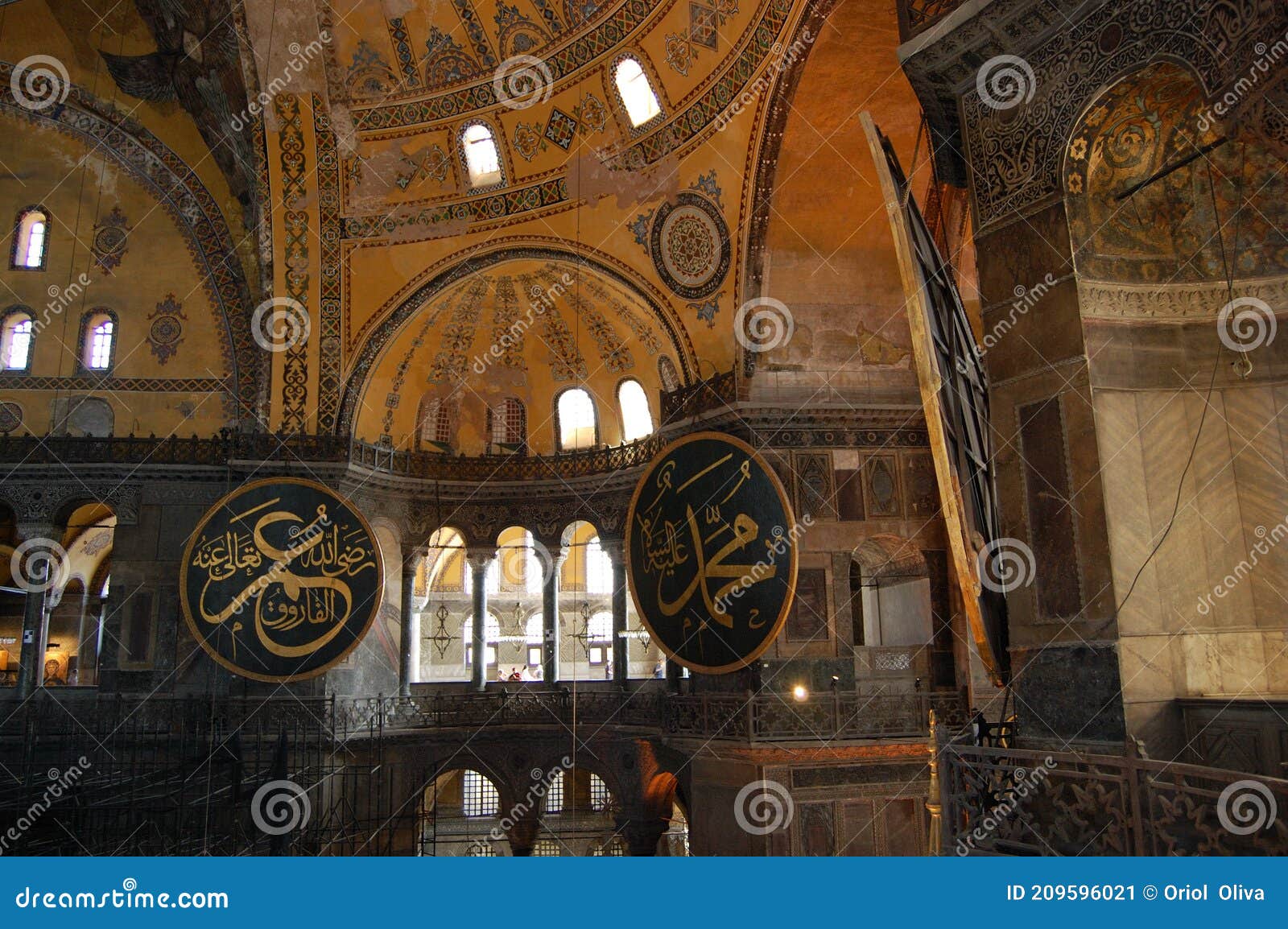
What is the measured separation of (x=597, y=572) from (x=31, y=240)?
11105mm

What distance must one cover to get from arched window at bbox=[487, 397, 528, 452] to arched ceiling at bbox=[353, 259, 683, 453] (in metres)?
0.08

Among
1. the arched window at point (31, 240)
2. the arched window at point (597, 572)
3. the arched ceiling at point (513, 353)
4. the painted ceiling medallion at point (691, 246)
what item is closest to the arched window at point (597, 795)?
the arched window at point (597, 572)

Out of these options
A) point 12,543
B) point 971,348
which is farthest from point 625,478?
Result: point 12,543

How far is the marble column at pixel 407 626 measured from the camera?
534 inches

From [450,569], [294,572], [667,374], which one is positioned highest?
[667,374]

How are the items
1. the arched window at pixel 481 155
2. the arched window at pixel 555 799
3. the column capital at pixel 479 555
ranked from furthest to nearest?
1. the arched window at pixel 555 799
2. the column capital at pixel 479 555
3. the arched window at pixel 481 155

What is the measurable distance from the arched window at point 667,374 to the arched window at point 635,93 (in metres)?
2.73

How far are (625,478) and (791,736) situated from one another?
4.68 metres

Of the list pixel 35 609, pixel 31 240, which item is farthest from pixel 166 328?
pixel 35 609

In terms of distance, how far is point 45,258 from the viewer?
1373 cm

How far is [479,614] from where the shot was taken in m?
14.5

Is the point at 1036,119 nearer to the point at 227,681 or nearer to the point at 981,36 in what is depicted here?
the point at 981,36

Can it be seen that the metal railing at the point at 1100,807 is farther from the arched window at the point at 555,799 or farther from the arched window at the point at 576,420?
the arched window at the point at 555,799

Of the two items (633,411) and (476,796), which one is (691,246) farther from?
(476,796)
